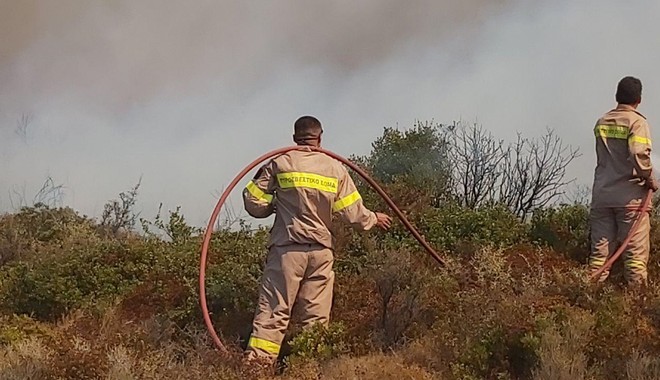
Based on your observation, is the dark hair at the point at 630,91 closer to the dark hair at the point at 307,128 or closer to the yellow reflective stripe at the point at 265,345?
the dark hair at the point at 307,128

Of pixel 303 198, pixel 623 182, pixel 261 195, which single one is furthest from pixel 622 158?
pixel 261 195

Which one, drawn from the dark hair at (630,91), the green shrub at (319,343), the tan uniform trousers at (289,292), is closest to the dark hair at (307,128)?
the tan uniform trousers at (289,292)

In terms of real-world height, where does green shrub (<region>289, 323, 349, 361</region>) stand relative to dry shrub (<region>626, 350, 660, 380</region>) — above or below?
above

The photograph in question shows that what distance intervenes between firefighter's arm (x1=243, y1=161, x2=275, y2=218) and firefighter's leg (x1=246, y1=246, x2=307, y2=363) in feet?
1.19

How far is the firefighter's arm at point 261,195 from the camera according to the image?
25.6 feet

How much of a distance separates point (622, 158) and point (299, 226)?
3518 millimetres

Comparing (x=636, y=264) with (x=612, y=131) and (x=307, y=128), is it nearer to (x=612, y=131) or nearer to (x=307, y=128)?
(x=612, y=131)

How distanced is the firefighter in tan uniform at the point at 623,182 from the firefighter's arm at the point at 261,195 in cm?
330

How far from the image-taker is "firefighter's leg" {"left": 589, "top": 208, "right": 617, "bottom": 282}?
29.5 feet

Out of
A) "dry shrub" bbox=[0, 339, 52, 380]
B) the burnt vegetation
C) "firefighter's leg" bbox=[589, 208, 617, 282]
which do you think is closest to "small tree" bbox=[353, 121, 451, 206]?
the burnt vegetation

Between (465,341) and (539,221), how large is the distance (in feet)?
14.3

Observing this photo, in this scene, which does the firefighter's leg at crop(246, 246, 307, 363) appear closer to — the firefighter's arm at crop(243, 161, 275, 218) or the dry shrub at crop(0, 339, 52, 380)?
the firefighter's arm at crop(243, 161, 275, 218)

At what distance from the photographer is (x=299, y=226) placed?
25.1ft

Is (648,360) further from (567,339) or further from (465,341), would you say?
(465,341)
